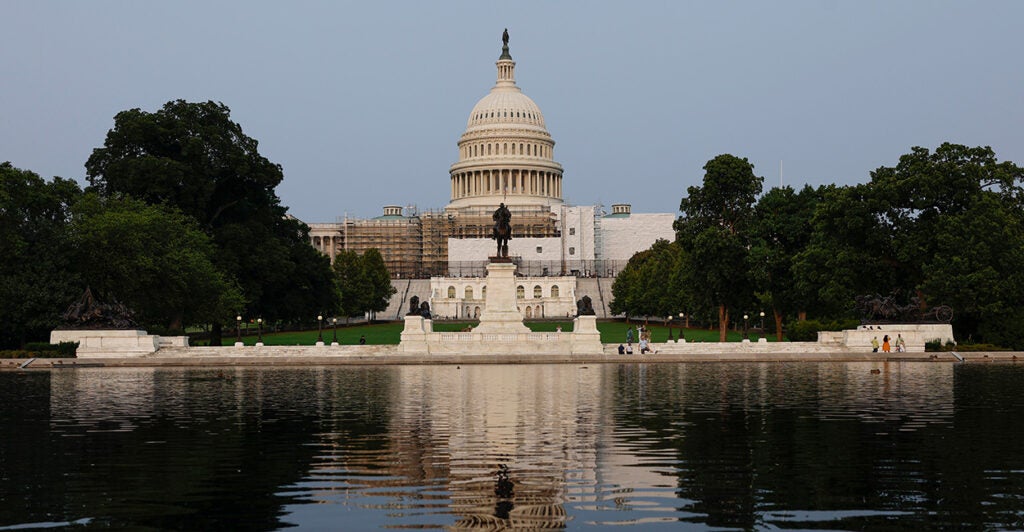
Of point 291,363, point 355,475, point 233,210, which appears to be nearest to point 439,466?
point 355,475

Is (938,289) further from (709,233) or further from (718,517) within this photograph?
(718,517)

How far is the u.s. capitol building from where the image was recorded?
160500 millimetres

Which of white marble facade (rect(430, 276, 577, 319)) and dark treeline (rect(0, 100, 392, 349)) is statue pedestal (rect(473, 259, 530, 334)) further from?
white marble facade (rect(430, 276, 577, 319))

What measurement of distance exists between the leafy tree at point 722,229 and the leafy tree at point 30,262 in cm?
3191

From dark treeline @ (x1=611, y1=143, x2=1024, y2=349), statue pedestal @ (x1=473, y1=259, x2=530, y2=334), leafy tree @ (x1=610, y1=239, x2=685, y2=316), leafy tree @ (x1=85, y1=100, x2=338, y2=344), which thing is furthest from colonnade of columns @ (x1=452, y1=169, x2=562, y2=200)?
statue pedestal @ (x1=473, y1=259, x2=530, y2=334)

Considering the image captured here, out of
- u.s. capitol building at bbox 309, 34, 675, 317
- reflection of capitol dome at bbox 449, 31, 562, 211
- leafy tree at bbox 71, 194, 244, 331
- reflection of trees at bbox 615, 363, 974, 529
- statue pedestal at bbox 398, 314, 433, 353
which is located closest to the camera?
reflection of trees at bbox 615, 363, 974, 529

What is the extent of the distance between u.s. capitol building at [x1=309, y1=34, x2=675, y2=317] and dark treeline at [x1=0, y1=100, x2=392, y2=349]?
8536cm

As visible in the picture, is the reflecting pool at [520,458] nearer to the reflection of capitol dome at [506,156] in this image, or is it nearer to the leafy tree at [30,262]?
the leafy tree at [30,262]

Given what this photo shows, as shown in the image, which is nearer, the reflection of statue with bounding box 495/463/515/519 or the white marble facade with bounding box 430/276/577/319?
the reflection of statue with bounding box 495/463/515/519

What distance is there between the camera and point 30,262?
50844mm

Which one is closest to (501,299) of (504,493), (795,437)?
(795,437)

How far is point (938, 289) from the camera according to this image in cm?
4956

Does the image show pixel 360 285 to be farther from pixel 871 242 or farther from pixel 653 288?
pixel 871 242

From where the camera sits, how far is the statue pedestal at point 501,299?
5603cm
